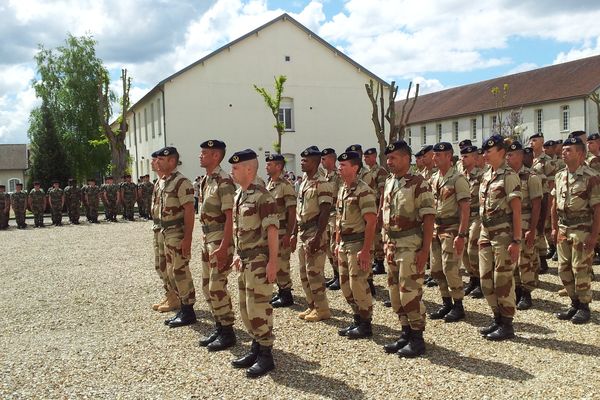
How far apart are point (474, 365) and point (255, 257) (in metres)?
2.36

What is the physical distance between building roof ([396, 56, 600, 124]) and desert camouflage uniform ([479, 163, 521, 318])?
123 ft

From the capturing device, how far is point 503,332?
6016 mm

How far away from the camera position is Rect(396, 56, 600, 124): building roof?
41.0 m

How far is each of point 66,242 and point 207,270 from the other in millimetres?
12073

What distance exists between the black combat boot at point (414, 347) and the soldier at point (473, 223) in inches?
86.7

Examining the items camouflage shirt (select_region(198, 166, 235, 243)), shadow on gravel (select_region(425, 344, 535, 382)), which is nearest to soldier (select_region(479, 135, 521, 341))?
shadow on gravel (select_region(425, 344, 535, 382))

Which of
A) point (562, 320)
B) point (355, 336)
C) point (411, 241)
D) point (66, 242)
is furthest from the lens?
point (66, 242)

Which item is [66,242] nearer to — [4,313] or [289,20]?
[4,313]

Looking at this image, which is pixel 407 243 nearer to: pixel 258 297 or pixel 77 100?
pixel 258 297

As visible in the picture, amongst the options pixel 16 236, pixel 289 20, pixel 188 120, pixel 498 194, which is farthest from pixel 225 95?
pixel 498 194

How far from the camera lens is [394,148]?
5699 mm

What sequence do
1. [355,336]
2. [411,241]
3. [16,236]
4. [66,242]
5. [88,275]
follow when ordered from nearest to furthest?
[411,241] < [355,336] < [88,275] < [66,242] < [16,236]

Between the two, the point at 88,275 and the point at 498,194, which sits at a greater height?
the point at 498,194

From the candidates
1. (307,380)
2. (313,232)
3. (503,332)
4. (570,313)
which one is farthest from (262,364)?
(570,313)
